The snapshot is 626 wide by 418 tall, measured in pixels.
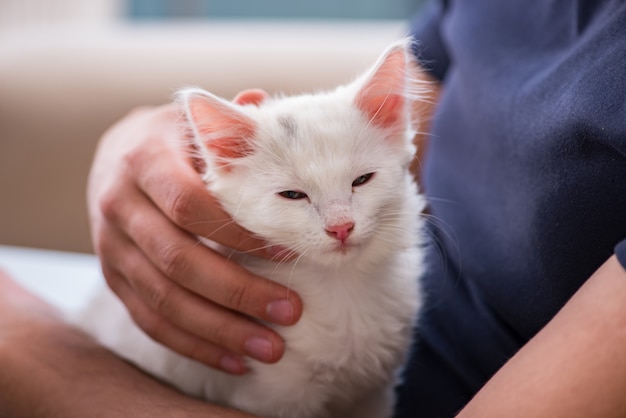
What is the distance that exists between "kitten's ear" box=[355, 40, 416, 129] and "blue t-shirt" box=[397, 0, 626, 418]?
15 cm

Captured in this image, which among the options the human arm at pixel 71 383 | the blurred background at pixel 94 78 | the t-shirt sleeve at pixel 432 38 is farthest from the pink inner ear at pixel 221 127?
the blurred background at pixel 94 78

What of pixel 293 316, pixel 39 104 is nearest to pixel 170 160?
pixel 293 316

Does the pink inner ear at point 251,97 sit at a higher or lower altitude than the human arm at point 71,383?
higher

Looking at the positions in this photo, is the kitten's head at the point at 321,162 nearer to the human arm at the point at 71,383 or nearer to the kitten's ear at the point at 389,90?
the kitten's ear at the point at 389,90

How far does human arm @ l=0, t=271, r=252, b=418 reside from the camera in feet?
2.96

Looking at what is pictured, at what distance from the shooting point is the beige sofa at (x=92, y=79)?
8.03 feet

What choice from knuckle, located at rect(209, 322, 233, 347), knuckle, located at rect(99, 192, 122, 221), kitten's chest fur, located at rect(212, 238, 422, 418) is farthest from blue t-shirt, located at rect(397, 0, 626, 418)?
knuckle, located at rect(99, 192, 122, 221)

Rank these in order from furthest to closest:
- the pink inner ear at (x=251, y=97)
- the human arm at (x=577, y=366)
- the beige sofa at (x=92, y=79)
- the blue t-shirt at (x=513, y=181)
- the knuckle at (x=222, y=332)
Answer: the beige sofa at (x=92, y=79) < the pink inner ear at (x=251, y=97) < the knuckle at (x=222, y=332) < the blue t-shirt at (x=513, y=181) < the human arm at (x=577, y=366)

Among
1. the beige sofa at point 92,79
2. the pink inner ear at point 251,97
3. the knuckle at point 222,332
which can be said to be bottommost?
the beige sofa at point 92,79

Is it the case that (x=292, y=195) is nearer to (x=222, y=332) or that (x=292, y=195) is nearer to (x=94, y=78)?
(x=222, y=332)

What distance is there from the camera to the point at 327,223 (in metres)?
0.82

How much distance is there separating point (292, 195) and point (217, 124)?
14 cm

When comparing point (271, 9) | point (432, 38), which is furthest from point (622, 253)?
point (271, 9)

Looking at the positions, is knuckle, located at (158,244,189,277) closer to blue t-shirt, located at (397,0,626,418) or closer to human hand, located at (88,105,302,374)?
human hand, located at (88,105,302,374)
